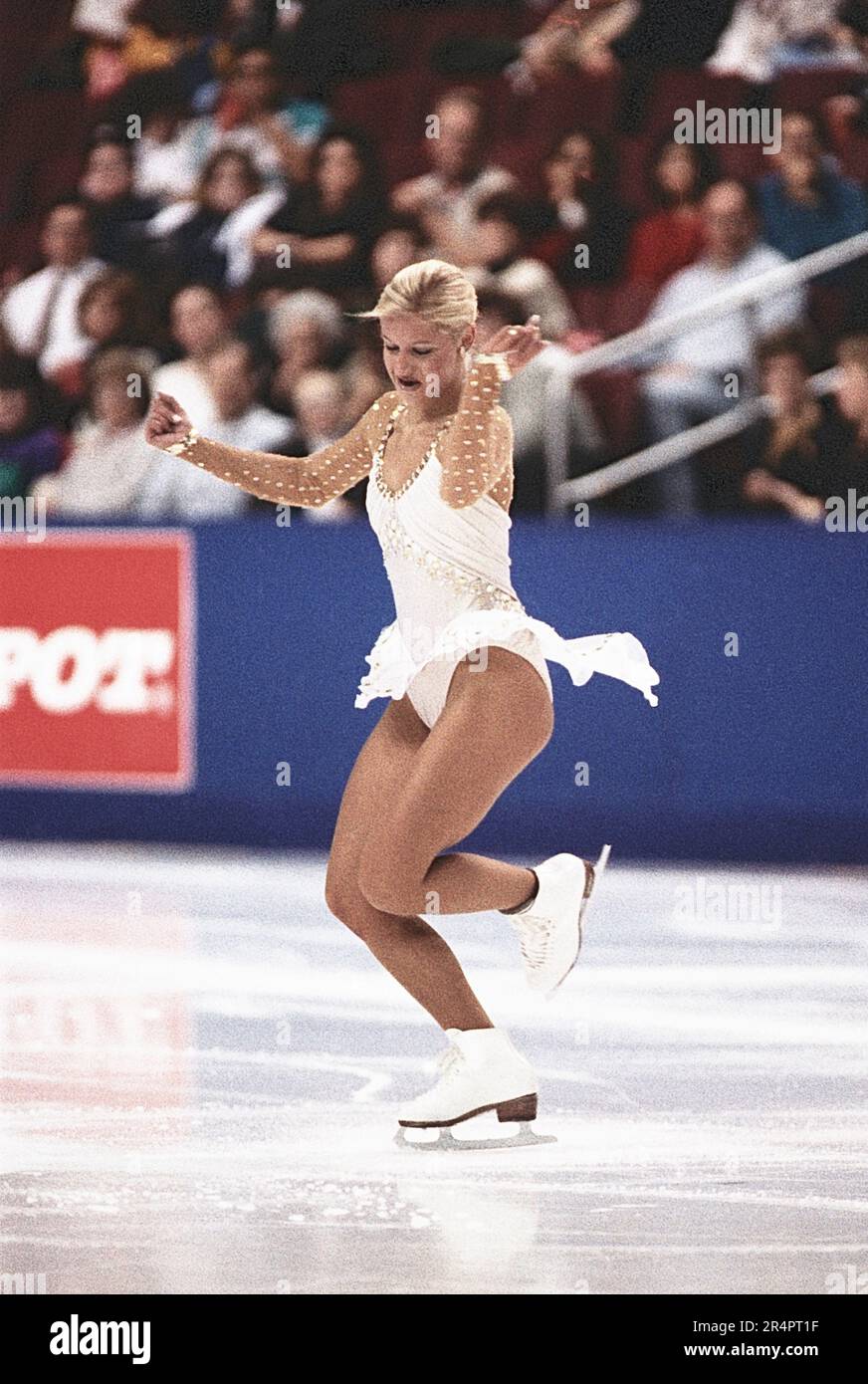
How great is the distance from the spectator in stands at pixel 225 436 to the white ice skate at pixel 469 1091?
5141mm

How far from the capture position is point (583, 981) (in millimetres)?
6223

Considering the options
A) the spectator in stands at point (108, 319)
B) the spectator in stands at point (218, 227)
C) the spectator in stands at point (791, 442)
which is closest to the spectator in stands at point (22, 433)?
the spectator in stands at point (108, 319)

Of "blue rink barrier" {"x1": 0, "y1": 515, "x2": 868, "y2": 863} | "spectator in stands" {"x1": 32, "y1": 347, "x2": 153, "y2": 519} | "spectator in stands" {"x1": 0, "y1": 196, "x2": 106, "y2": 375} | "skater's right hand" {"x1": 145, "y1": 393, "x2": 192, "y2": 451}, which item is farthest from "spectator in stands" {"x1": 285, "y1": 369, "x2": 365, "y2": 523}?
"skater's right hand" {"x1": 145, "y1": 393, "x2": 192, "y2": 451}

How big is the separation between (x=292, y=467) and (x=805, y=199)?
17.0ft

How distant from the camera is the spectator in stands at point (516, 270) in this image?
928 centimetres

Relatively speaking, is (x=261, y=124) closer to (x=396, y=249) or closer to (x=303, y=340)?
(x=396, y=249)

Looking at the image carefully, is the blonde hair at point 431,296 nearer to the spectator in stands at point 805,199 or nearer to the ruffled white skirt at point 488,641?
the ruffled white skirt at point 488,641

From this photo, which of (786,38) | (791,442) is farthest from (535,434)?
(786,38)

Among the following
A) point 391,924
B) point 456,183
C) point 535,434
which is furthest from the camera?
point 456,183

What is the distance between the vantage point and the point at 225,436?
9.69 meters

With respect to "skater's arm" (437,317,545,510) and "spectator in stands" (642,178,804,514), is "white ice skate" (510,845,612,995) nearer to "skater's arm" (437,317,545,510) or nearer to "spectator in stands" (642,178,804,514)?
"skater's arm" (437,317,545,510)

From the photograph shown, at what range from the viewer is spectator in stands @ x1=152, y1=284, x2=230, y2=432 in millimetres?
9812
